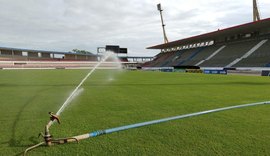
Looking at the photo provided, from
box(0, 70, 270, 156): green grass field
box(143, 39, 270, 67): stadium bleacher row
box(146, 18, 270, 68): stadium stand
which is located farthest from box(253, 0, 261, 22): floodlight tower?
box(0, 70, 270, 156): green grass field

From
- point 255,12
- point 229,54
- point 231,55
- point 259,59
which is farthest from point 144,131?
point 255,12

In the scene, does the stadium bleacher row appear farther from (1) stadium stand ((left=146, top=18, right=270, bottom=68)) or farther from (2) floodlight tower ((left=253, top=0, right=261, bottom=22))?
(2) floodlight tower ((left=253, top=0, right=261, bottom=22))

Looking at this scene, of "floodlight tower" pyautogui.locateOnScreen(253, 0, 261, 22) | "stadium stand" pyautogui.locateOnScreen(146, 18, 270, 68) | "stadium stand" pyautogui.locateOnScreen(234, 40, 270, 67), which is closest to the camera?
"stadium stand" pyautogui.locateOnScreen(234, 40, 270, 67)

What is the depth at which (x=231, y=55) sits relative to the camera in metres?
43.3

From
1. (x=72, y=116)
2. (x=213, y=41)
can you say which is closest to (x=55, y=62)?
(x=213, y=41)

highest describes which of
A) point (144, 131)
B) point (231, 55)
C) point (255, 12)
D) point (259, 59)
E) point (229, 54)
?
point (255, 12)

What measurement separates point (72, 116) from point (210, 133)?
353cm

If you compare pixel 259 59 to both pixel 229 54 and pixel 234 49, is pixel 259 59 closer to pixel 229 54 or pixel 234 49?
pixel 229 54

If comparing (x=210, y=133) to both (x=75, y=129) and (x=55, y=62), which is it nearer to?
(x=75, y=129)

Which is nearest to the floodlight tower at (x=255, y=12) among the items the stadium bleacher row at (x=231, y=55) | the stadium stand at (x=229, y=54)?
the stadium bleacher row at (x=231, y=55)

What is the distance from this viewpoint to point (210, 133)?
4.59m

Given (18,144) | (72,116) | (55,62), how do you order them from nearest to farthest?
(18,144) → (72,116) → (55,62)

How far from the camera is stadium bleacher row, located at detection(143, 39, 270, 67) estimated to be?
123 feet

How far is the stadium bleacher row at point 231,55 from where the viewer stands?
37.5 meters
